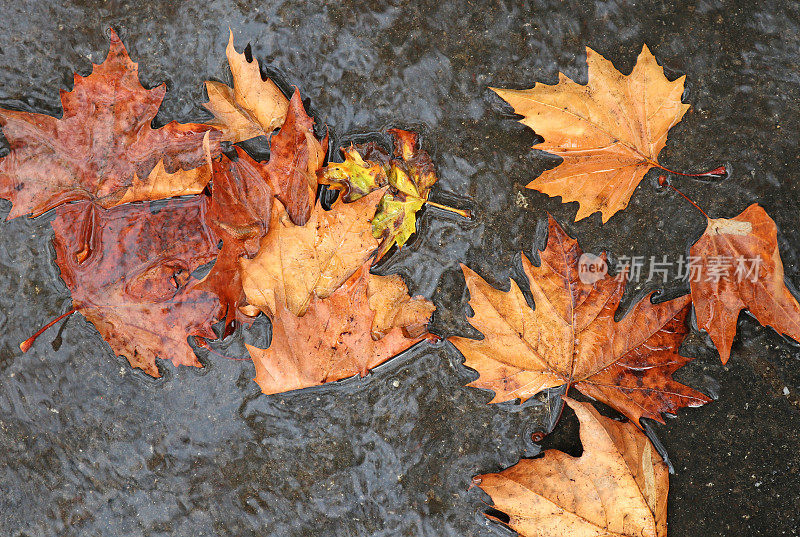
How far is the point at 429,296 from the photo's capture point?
1869 millimetres

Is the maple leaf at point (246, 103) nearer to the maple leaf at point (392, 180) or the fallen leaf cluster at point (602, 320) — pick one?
the maple leaf at point (392, 180)

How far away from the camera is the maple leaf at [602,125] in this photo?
1.76 m

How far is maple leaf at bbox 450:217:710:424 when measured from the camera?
1.73 m

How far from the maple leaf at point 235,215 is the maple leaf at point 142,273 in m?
0.09

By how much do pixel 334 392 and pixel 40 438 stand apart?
109 cm

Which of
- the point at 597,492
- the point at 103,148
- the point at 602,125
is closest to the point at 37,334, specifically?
the point at 103,148

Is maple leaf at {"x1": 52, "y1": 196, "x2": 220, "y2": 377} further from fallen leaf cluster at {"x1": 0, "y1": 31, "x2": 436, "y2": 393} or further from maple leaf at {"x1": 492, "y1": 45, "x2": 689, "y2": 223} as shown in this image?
maple leaf at {"x1": 492, "y1": 45, "x2": 689, "y2": 223}

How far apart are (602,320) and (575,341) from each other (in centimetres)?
11

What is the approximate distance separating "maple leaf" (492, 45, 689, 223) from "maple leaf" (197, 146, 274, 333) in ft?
2.88

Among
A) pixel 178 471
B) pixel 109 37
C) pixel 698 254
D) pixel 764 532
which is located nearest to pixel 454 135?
pixel 698 254

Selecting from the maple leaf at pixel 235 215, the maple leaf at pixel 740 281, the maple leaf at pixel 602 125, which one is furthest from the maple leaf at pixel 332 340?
the maple leaf at pixel 740 281

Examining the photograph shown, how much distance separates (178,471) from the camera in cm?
189

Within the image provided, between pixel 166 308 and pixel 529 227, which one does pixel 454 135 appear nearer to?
pixel 529 227

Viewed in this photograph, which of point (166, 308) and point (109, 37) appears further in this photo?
point (109, 37)
